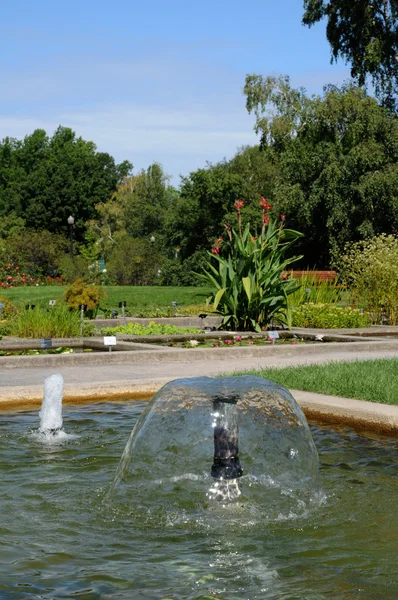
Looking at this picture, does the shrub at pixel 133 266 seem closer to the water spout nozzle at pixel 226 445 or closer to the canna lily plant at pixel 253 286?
the canna lily plant at pixel 253 286

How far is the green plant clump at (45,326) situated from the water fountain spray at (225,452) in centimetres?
1033

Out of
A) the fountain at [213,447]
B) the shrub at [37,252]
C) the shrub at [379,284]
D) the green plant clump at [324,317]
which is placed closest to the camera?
the fountain at [213,447]

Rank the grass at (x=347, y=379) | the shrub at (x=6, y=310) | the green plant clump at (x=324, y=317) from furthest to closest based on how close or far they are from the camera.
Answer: the green plant clump at (x=324, y=317), the shrub at (x=6, y=310), the grass at (x=347, y=379)

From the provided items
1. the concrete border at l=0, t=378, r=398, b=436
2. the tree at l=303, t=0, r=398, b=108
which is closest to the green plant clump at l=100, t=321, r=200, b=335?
the concrete border at l=0, t=378, r=398, b=436

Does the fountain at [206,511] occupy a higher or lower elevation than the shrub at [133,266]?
lower

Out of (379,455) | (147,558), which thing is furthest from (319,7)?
(147,558)

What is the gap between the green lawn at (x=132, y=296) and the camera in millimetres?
25406

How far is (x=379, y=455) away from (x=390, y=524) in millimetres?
1846

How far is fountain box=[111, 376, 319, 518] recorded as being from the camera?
5977 mm

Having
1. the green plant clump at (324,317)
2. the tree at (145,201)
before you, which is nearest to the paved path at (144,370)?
the green plant clump at (324,317)

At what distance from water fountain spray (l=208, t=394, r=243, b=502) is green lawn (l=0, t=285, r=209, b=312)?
58.2 feet

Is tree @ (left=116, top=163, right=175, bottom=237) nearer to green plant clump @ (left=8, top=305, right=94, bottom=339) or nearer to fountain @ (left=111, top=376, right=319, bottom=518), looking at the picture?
green plant clump @ (left=8, top=305, right=94, bottom=339)

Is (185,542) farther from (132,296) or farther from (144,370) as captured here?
(132,296)

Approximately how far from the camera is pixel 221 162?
2323 inches
